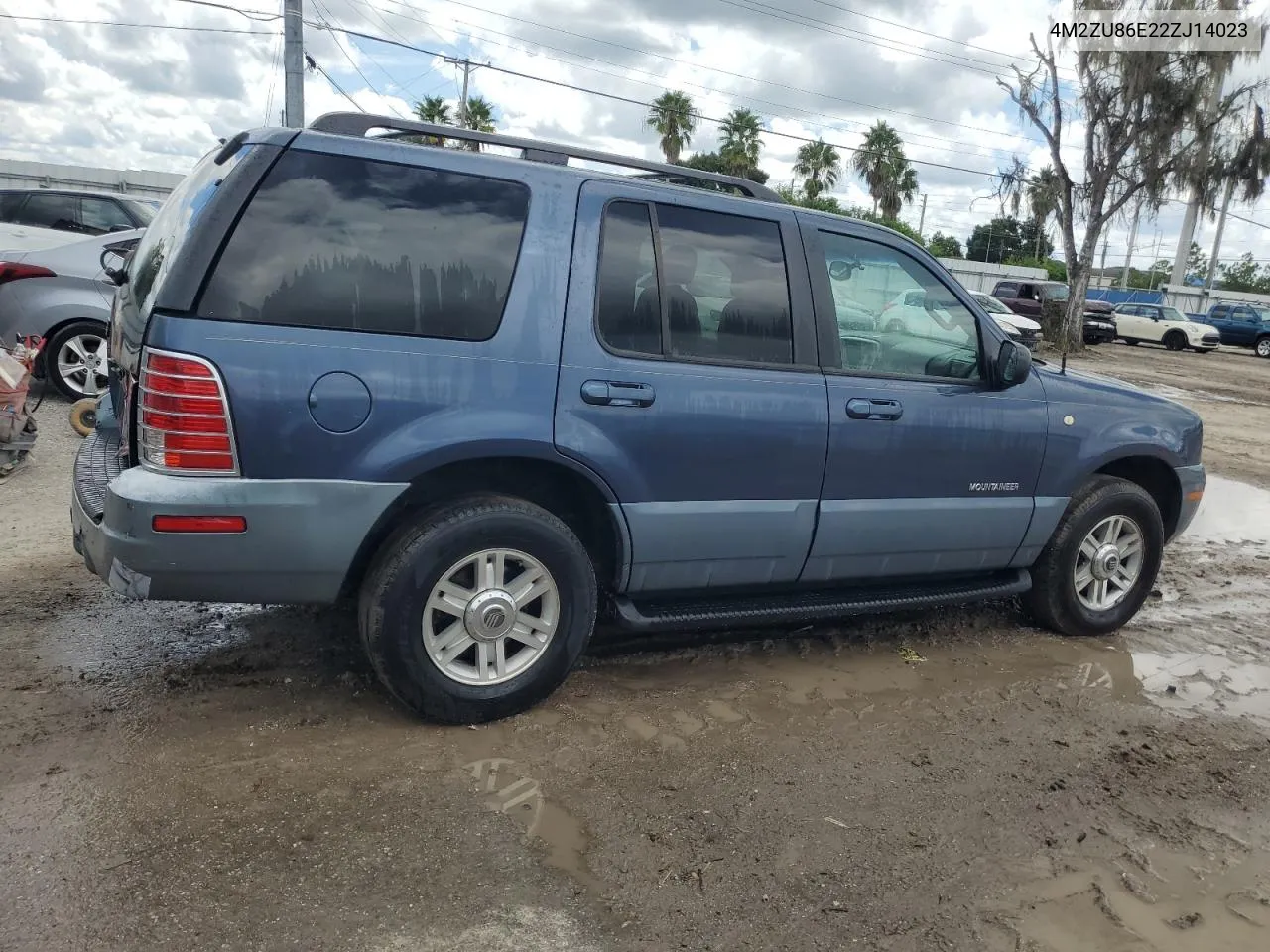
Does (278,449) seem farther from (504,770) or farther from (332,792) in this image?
(504,770)

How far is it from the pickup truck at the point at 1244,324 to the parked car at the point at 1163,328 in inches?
60.5

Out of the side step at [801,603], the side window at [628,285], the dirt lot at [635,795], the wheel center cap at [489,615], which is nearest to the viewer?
the dirt lot at [635,795]

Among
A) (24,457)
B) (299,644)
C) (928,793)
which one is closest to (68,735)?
(299,644)

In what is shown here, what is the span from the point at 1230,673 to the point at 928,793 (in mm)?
2222

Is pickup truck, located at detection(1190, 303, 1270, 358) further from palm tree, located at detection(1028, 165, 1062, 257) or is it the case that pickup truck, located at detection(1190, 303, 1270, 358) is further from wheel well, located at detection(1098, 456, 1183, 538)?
wheel well, located at detection(1098, 456, 1183, 538)

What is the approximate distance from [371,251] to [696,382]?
1234 millimetres

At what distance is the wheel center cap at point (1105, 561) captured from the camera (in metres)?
4.71

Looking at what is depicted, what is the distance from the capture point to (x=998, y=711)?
394cm

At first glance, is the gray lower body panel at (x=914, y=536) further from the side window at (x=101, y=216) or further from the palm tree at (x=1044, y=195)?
the palm tree at (x=1044, y=195)

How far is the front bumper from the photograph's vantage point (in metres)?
4.88

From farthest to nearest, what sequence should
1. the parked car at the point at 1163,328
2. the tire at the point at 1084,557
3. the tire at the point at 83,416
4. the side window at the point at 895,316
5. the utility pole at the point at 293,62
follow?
the parked car at the point at 1163,328 → the utility pole at the point at 293,62 → the tire at the point at 83,416 → the tire at the point at 1084,557 → the side window at the point at 895,316

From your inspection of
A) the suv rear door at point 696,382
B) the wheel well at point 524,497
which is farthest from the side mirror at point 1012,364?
the wheel well at point 524,497

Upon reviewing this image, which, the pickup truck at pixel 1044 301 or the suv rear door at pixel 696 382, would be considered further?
the pickup truck at pixel 1044 301

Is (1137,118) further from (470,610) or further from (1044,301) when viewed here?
(470,610)
